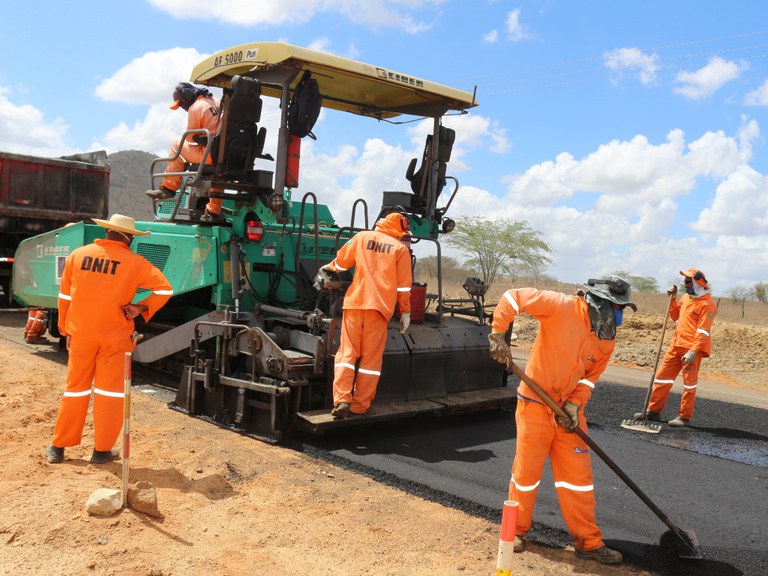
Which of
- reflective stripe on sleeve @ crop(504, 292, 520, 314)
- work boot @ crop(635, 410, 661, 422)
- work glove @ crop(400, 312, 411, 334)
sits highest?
reflective stripe on sleeve @ crop(504, 292, 520, 314)

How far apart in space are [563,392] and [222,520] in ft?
6.17

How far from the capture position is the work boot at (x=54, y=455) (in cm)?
456

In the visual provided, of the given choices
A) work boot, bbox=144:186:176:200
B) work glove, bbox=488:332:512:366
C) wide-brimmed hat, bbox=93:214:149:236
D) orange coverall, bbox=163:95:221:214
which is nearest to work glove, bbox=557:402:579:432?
work glove, bbox=488:332:512:366

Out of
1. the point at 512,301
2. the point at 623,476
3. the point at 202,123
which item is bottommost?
the point at 623,476

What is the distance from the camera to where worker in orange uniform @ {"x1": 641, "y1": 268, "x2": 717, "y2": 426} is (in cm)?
704

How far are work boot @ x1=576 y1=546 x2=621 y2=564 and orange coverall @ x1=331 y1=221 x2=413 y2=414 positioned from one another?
196cm

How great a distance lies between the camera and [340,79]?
242 inches

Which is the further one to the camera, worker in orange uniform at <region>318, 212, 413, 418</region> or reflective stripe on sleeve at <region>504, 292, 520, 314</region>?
worker in orange uniform at <region>318, 212, 413, 418</region>

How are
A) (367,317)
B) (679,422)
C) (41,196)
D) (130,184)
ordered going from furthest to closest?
(130,184) → (41,196) → (679,422) → (367,317)

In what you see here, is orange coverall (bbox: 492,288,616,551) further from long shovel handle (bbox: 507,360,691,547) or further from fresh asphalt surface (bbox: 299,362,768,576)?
fresh asphalt surface (bbox: 299,362,768,576)

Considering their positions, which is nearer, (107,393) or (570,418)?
(570,418)

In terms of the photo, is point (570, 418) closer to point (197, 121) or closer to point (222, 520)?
Result: point (222, 520)

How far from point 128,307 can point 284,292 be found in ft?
5.81

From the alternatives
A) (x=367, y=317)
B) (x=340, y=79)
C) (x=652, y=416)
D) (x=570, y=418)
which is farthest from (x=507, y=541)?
(x=652, y=416)
